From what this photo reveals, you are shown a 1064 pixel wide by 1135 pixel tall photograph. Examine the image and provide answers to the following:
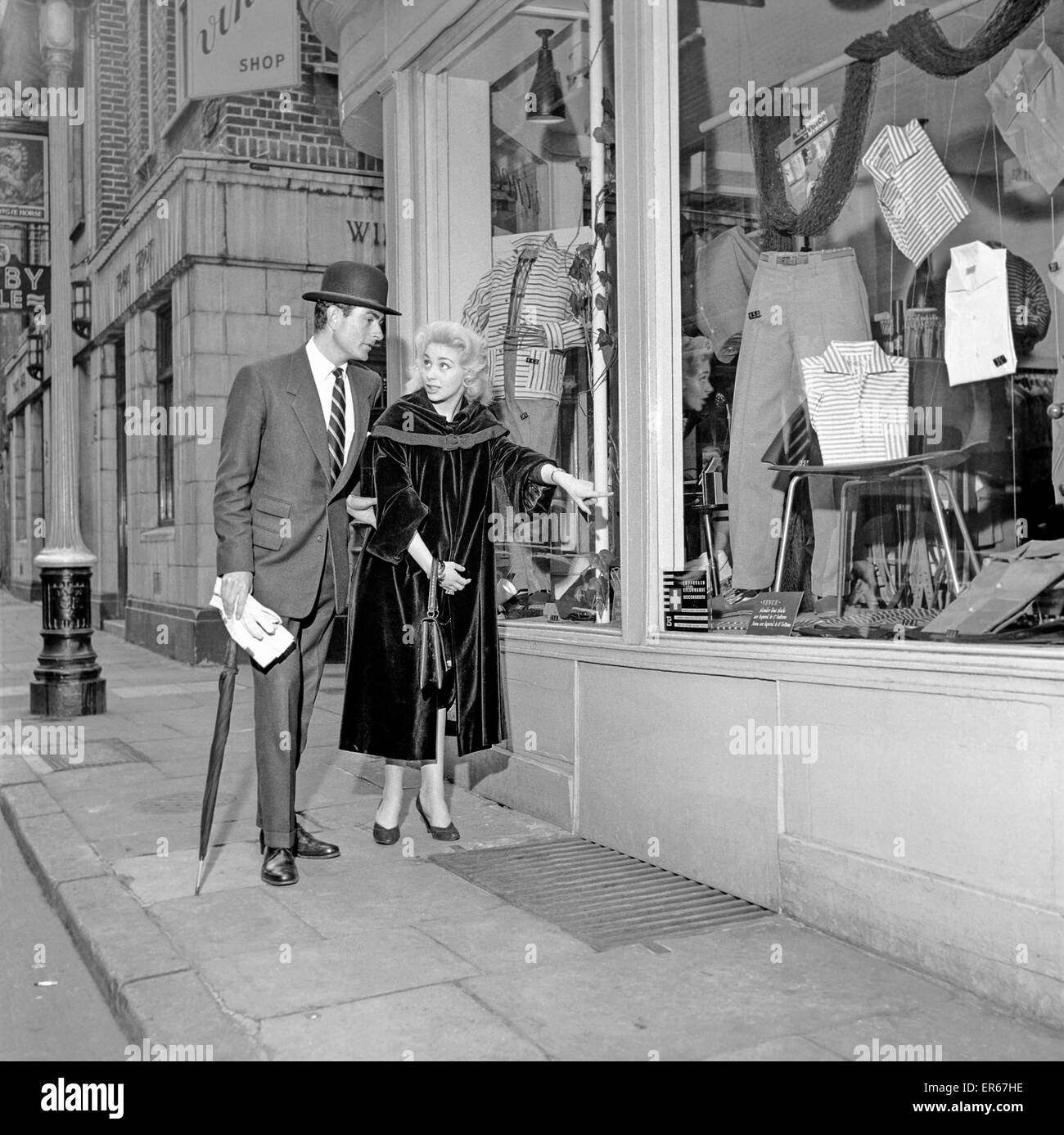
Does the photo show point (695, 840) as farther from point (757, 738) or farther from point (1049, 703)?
point (1049, 703)

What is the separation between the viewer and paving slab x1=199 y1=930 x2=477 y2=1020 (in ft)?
11.6

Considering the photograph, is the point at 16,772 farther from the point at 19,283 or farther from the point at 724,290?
the point at 19,283

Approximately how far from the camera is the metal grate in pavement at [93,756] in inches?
291

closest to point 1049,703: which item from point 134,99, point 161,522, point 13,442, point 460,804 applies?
point 460,804

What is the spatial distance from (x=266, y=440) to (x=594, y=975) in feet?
7.54

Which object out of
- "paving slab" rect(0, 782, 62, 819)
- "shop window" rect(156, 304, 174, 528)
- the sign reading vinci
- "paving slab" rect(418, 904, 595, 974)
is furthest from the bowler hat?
"shop window" rect(156, 304, 174, 528)

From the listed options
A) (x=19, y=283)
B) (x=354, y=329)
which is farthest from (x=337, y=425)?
(x=19, y=283)

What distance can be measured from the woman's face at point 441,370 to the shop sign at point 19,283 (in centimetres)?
1739

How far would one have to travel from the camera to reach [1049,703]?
11.1 ft

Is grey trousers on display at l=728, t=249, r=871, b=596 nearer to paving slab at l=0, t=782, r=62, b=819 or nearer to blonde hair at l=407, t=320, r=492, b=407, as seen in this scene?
blonde hair at l=407, t=320, r=492, b=407

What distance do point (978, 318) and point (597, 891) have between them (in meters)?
2.58

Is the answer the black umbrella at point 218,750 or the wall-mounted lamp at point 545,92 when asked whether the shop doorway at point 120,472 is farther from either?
the black umbrella at point 218,750

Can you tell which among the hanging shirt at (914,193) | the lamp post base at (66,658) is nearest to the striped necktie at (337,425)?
the hanging shirt at (914,193)

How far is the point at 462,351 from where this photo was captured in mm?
5133
